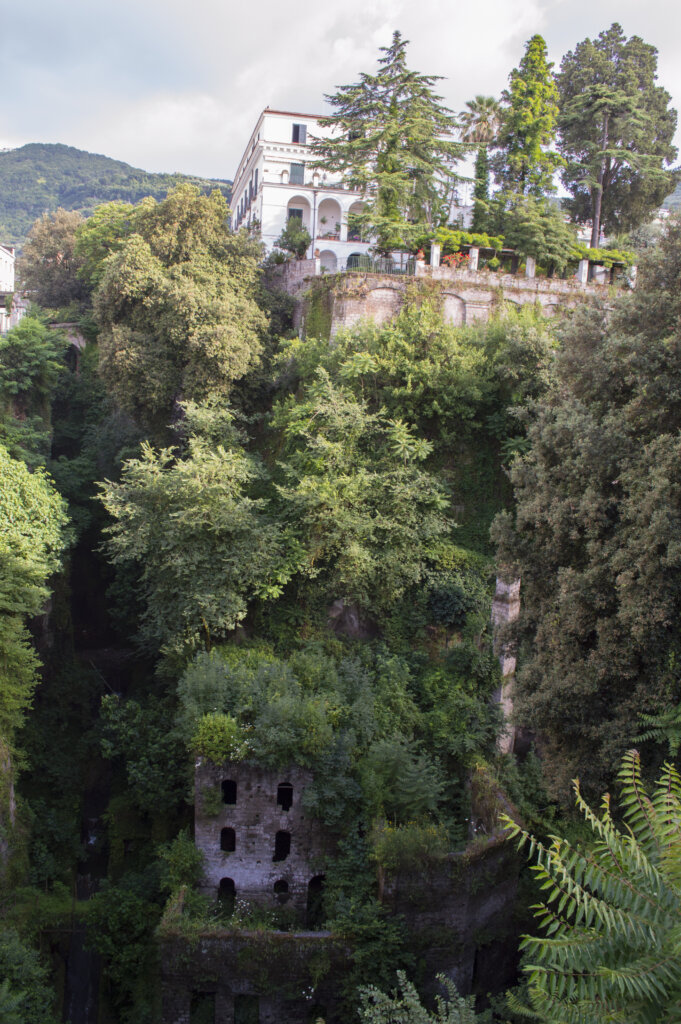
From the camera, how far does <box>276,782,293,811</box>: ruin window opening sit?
15.0 m

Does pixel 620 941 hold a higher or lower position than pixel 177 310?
lower

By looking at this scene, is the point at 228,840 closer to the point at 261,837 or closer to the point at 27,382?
the point at 261,837

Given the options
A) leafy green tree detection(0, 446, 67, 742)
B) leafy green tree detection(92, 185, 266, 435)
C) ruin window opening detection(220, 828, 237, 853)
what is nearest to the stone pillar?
ruin window opening detection(220, 828, 237, 853)

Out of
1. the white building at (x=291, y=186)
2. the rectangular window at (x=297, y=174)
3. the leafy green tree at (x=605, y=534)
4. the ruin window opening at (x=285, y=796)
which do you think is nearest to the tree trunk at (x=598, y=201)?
the white building at (x=291, y=186)

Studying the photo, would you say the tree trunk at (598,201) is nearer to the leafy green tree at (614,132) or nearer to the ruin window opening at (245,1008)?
the leafy green tree at (614,132)

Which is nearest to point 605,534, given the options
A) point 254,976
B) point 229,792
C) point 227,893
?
point 229,792

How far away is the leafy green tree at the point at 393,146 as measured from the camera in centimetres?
2461

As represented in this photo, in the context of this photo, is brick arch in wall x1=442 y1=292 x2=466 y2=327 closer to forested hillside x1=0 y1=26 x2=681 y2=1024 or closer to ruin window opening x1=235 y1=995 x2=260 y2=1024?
forested hillside x1=0 y1=26 x2=681 y2=1024

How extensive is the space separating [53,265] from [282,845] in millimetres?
33919

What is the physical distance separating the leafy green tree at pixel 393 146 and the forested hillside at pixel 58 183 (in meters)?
81.5

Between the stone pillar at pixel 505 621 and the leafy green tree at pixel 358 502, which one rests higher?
the leafy green tree at pixel 358 502

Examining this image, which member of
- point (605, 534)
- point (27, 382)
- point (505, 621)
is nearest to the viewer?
point (605, 534)

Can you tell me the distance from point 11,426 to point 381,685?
14086 mm

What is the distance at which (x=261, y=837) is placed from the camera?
15.1 meters
